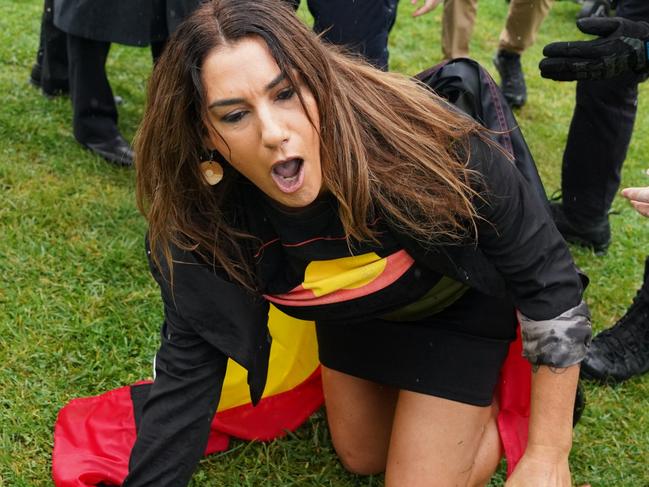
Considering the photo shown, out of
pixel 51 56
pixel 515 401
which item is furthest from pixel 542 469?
pixel 51 56

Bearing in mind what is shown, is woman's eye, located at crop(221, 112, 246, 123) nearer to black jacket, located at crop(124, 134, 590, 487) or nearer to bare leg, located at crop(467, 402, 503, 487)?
black jacket, located at crop(124, 134, 590, 487)

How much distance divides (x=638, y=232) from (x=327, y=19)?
1.63m

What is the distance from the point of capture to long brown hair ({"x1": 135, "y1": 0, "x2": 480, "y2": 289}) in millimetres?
1714

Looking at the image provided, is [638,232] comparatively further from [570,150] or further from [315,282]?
[315,282]

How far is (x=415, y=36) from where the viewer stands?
611cm

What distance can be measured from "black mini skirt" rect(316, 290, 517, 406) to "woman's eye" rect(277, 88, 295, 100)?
0.77 meters

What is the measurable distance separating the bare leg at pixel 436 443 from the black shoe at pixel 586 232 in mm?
1450

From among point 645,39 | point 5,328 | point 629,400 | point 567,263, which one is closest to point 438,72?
point 567,263

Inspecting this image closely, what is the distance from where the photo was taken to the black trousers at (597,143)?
3189 millimetres

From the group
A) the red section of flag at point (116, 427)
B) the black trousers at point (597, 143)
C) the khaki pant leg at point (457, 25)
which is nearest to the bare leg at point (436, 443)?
the red section of flag at point (116, 427)

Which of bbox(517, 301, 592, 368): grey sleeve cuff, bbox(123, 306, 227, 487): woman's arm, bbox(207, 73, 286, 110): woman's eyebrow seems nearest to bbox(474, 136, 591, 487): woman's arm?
bbox(517, 301, 592, 368): grey sleeve cuff

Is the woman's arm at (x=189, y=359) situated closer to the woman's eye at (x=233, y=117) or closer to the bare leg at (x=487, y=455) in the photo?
the woman's eye at (x=233, y=117)

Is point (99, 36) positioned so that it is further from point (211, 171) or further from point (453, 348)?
point (453, 348)

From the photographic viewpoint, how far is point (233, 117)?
1730mm
